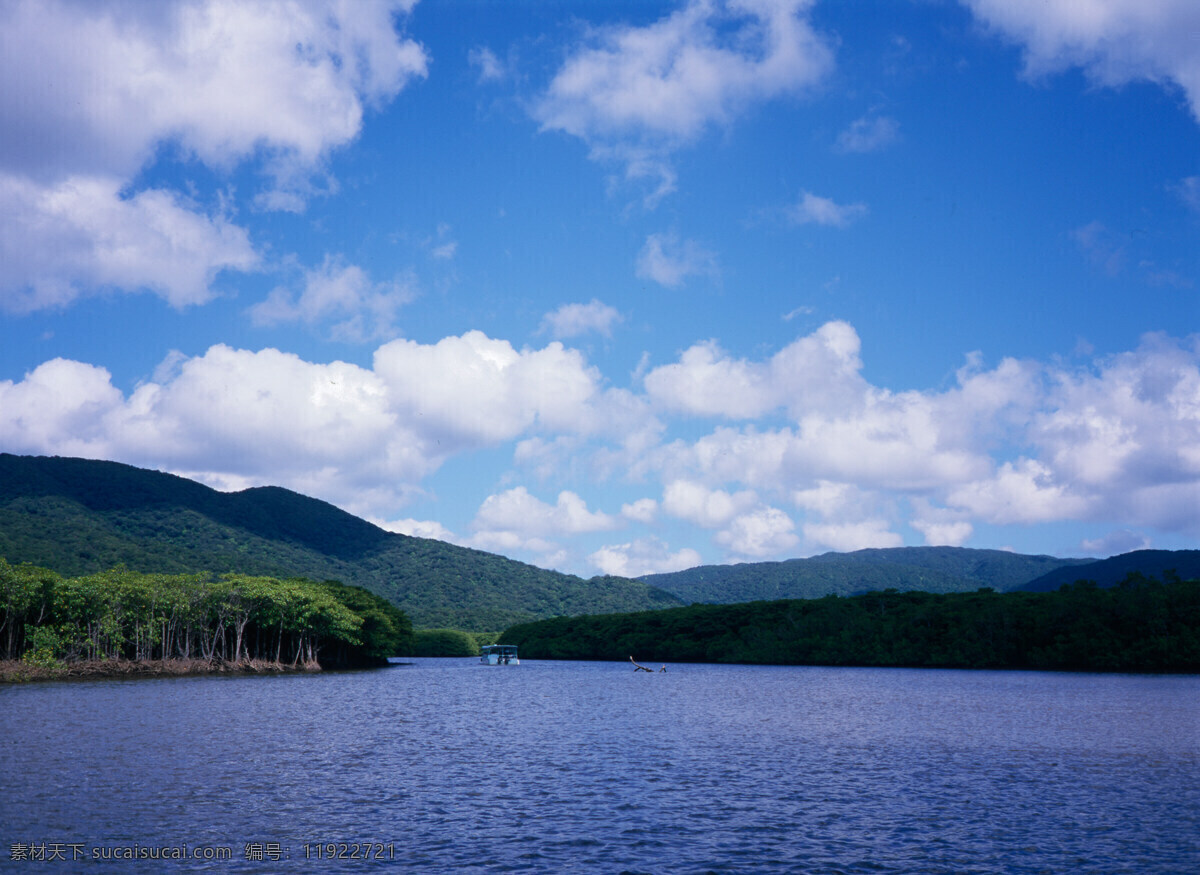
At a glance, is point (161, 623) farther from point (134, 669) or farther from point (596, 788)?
point (596, 788)

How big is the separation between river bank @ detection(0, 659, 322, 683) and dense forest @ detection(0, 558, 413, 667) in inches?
40.3

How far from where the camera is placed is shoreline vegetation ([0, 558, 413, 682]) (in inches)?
4092

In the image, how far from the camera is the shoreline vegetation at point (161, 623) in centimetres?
10394

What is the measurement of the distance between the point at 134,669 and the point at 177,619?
1035cm

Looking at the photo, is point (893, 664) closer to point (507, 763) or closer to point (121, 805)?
point (507, 763)

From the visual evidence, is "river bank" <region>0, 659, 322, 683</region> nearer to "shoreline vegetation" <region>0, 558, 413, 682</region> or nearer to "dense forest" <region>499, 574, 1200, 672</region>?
"shoreline vegetation" <region>0, 558, 413, 682</region>

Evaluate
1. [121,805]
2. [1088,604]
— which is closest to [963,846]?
[121,805]

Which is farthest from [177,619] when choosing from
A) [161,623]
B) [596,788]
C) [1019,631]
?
[1019,631]

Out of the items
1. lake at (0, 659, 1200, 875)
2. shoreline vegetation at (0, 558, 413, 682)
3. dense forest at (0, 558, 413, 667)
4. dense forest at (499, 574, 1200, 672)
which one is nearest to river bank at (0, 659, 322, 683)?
shoreline vegetation at (0, 558, 413, 682)

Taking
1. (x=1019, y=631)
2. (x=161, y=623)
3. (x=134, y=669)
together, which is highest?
(x=161, y=623)

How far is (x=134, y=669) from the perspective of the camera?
117m

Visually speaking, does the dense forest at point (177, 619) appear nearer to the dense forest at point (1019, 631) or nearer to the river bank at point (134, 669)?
the river bank at point (134, 669)

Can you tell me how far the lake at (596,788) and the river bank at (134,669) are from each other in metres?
24.2

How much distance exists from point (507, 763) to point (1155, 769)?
111 feet
